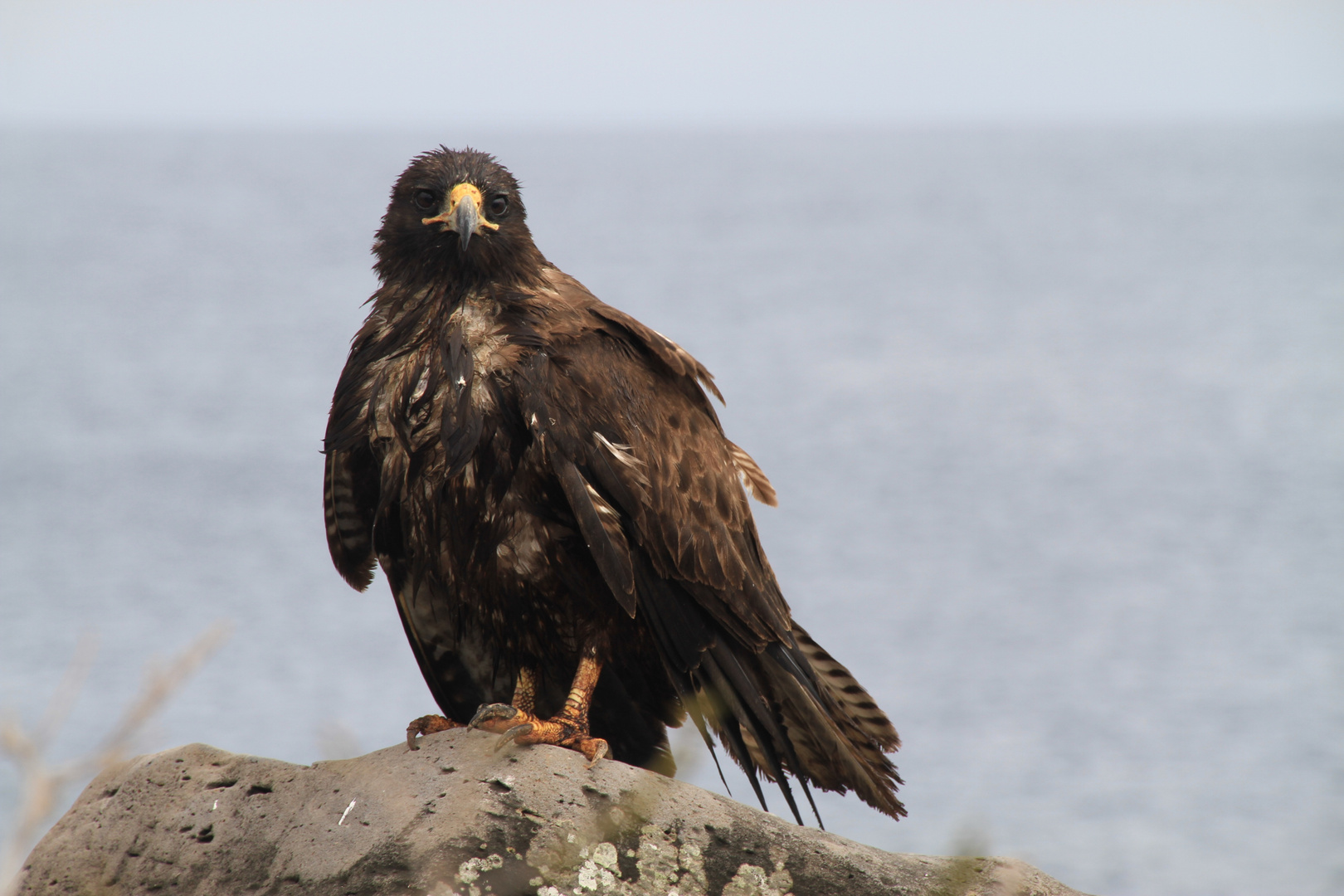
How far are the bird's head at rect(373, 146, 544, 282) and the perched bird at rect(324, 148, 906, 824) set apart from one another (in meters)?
0.01

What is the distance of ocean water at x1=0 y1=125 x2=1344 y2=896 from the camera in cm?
3569

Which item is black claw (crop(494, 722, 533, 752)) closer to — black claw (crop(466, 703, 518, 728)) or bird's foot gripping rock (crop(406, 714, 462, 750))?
black claw (crop(466, 703, 518, 728))

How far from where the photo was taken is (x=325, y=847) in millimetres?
4469

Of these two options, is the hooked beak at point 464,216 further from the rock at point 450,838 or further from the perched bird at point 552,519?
the rock at point 450,838

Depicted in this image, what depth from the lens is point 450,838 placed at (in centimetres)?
433

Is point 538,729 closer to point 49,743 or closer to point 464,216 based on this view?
point 464,216

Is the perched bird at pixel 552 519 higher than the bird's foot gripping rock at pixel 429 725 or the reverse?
higher

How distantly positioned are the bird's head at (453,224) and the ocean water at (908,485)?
167 centimetres

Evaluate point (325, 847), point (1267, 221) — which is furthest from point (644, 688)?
point (1267, 221)

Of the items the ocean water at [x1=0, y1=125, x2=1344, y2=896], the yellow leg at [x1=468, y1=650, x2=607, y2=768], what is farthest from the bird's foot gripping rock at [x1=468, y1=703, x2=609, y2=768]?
the ocean water at [x1=0, y1=125, x2=1344, y2=896]

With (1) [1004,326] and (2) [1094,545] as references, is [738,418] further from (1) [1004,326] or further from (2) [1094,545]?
(1) [1004,326]

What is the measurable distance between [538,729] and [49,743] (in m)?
2.87

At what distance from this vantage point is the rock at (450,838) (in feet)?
14.2

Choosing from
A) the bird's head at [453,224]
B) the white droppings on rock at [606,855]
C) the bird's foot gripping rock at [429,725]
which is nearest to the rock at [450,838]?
the white droppings on rock at [606,855]
